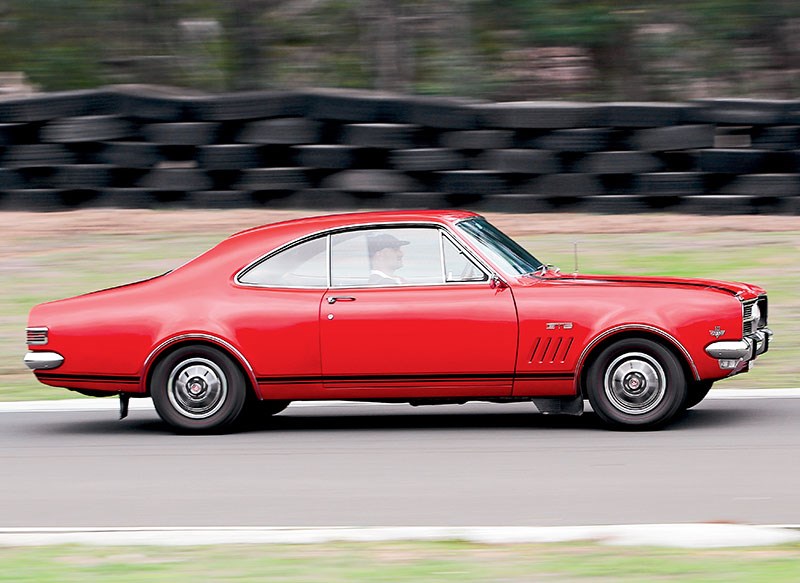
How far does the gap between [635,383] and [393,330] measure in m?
1.45

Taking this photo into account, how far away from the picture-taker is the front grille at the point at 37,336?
8.29 metres

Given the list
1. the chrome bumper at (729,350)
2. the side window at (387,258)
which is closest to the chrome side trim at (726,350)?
the chrome bumper at (729,350)

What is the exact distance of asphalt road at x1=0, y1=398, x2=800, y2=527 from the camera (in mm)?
6137

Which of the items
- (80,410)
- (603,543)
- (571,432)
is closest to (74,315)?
(80,410)

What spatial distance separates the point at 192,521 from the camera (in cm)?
609

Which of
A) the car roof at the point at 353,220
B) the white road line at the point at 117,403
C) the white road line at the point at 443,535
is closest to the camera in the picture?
the white road line at the point at 443,535

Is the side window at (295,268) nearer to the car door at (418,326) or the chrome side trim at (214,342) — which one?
the car door at (418,326)

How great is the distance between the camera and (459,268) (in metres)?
8.02

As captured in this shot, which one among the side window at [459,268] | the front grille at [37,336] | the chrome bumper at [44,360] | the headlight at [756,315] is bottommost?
the chrome bumper at [44,360]

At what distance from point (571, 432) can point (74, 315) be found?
3.13 meters

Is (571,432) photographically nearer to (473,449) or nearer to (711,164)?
(473,449)

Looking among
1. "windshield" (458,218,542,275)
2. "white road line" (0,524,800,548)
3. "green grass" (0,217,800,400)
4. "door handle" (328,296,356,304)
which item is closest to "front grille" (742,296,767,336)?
"windshield" (458,218,542,275)

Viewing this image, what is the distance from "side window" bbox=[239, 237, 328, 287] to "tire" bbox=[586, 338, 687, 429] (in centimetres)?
178

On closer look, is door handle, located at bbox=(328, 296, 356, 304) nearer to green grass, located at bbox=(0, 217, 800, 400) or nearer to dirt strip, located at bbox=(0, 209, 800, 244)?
green grass, located at bbox=(0, 217, 800, 400)
